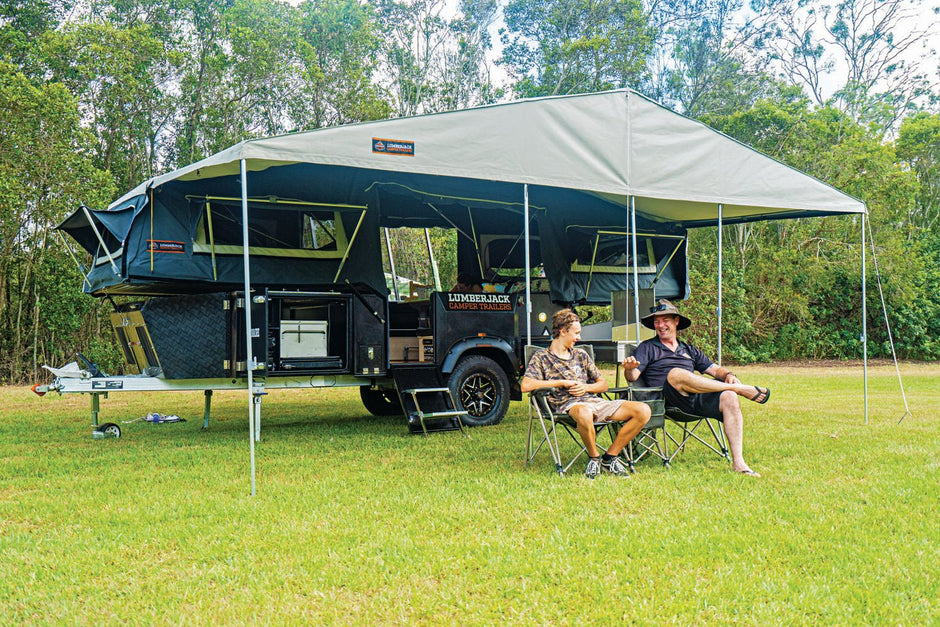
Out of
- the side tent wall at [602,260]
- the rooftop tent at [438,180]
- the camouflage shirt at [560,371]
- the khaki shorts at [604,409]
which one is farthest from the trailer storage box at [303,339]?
the khaki shorts at [604,409]

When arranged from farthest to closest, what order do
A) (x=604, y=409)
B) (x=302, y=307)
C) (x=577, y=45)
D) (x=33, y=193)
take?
(x=577, y=45) < (x=33, y=193) < (x=302, y=307) < (x=604, y=409)

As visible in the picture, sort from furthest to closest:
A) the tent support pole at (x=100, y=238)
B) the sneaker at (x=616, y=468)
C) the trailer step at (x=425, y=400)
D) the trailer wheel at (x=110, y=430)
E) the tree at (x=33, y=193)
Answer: the tree at (x=33, y=193)
the trailer wheel at (x=110, y=430)
the trailer step at (x=425, y=400)
the tent support pole at (x=100, y=238)
the sneaker at (x=616, y=468)

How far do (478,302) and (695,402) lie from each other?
10.2 ft

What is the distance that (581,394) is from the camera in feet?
18.8

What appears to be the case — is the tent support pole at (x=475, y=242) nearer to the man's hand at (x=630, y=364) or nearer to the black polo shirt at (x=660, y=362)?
the black polo shirt at (x=660, y=362)

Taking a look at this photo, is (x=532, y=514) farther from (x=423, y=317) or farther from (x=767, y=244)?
(x=767, y=244)

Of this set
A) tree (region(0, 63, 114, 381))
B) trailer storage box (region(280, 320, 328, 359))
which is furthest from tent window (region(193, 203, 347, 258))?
tree (region(0, 63, 114, 381))

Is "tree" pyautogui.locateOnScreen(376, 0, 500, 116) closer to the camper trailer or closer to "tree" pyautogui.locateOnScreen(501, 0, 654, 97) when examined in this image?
"tree" pyautogui.locateOnScreen(501, 0, 654, 97)

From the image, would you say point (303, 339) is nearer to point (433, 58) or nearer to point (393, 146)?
point (393, 146)

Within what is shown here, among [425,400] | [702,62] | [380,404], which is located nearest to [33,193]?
[380,404]

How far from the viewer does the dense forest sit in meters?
15.3

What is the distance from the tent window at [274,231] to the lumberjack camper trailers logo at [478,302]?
4.08 feet

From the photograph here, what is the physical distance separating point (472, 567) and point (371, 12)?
2208 centimetres

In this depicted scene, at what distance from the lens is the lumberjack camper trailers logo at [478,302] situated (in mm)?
8297
